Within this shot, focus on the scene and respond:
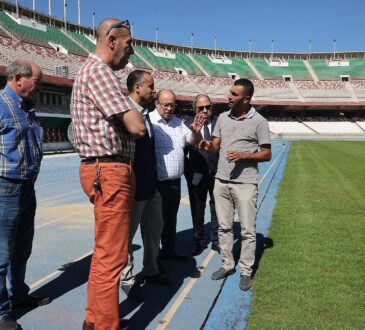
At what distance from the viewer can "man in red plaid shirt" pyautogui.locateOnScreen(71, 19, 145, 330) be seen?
8.61 ft

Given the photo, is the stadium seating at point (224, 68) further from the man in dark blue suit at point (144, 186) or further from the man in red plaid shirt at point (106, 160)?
the man in red plaid shirt at point (106, 160)

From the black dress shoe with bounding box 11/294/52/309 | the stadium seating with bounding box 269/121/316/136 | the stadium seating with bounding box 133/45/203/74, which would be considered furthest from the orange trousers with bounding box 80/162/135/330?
the stadium seating with bounding box 269/121/316/136

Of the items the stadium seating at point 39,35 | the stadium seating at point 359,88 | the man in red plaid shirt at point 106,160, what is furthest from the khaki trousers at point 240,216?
the stadium seating at point 359,88

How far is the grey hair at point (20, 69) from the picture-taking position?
328 cm

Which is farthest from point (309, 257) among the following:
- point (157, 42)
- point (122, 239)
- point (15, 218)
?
point (157, 42)

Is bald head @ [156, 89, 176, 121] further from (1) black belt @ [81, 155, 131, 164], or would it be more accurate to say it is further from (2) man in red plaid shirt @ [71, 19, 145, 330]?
(1) black belt @ [81, 155, 131, 164]

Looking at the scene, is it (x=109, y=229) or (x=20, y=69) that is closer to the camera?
(x=109, y=229)

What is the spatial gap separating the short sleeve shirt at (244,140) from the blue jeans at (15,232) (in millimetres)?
2033

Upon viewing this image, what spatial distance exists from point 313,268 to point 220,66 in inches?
2556

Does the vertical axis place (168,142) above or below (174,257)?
A: above

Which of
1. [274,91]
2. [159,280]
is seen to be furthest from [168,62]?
[159,280]

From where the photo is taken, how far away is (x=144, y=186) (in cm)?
379

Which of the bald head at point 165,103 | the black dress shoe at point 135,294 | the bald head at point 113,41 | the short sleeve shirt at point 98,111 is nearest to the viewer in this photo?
the short sleeve shirt at point 98,111

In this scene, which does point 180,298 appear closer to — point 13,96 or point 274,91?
A: point 13,96
